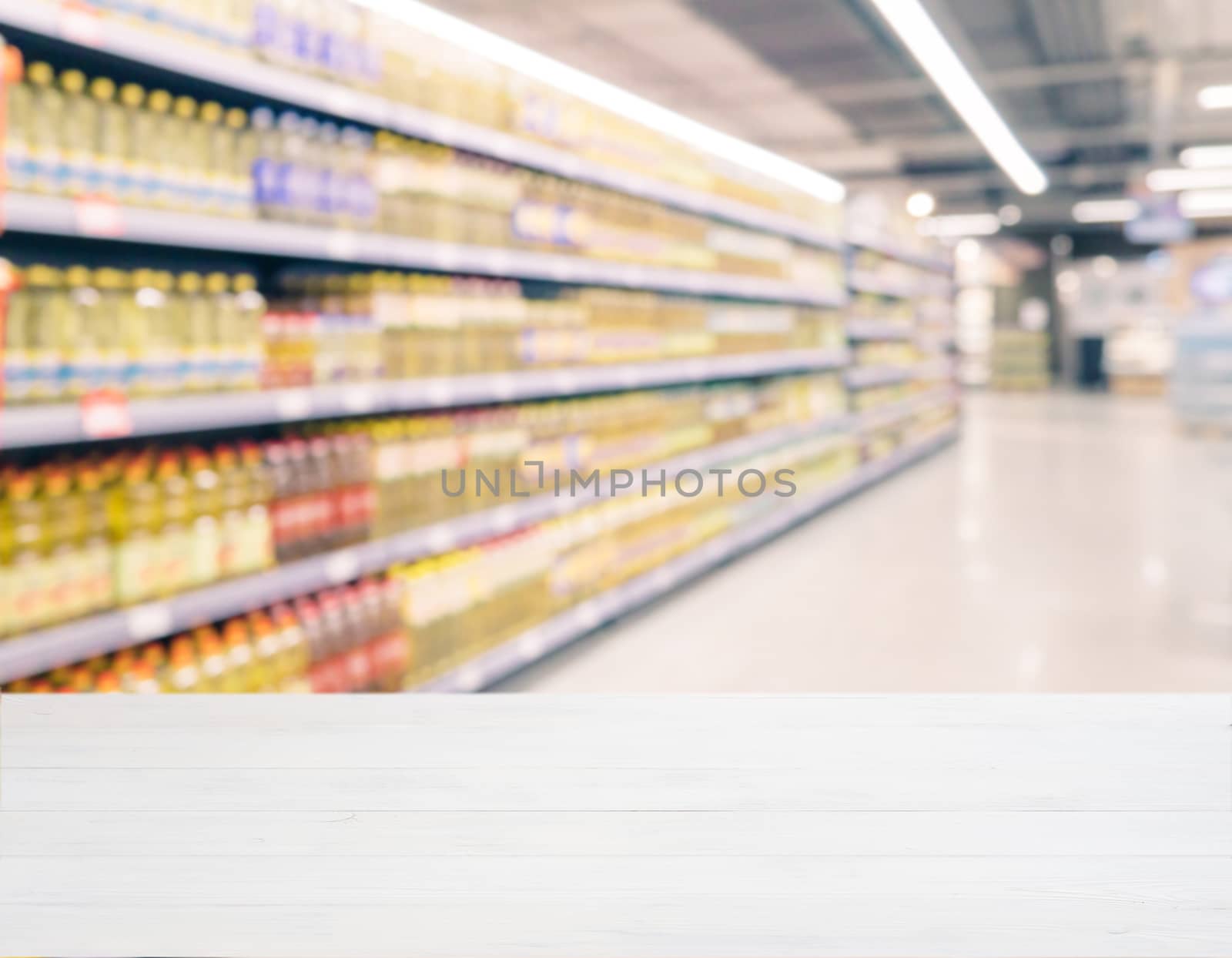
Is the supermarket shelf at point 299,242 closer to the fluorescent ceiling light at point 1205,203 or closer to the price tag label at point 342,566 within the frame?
the price tag label at point 342,566

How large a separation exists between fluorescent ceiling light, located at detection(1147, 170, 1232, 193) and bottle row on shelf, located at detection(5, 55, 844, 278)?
48.2 feet

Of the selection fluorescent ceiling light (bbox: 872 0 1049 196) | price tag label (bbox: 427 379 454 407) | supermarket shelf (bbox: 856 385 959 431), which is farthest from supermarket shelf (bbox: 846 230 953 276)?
price tag label (bbox: 427 379 454 407)

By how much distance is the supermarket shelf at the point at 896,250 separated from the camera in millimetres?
8883

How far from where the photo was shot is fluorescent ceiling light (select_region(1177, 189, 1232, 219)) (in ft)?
62.2

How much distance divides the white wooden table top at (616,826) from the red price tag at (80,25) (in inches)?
54.8

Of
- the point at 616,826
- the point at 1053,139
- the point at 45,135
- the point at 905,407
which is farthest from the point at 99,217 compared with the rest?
the point at 1053,139

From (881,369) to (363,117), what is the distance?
23.5 feet

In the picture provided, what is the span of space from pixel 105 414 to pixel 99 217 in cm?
40

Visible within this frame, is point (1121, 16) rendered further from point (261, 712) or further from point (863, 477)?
point (261, 712)

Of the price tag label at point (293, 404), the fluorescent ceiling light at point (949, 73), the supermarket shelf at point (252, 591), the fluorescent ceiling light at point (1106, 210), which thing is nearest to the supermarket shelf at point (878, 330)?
the fluorescent ceiling light at point (949, 73)

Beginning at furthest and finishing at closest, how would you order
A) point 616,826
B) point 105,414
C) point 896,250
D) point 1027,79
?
point 1027,79 → point 896,250 → point 105,414 → point 616,826

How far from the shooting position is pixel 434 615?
3615 mm

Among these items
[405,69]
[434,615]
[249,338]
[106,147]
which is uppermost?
[405,69]

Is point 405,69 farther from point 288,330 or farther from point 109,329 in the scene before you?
point 109,329
